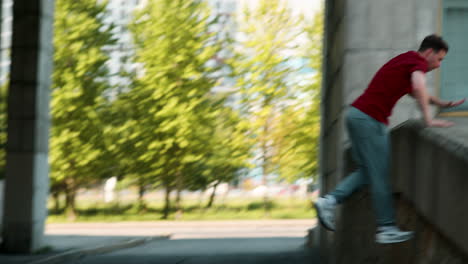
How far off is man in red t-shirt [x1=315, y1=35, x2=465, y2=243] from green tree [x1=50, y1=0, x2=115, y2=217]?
2289 centimetres

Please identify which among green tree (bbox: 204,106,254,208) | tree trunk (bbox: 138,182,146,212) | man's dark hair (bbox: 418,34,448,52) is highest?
man's dark hair (bbox: 418,34,448,52)

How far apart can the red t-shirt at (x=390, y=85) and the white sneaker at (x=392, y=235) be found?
0.78 metres

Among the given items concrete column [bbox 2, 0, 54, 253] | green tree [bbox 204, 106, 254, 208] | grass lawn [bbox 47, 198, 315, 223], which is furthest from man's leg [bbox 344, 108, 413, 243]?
green tree [bbox 204, 106, 254, 208]

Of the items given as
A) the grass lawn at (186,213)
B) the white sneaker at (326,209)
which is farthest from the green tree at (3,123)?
the grass lawn at (186,213)

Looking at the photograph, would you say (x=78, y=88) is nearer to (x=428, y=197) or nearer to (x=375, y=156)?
(x=375, y=156)

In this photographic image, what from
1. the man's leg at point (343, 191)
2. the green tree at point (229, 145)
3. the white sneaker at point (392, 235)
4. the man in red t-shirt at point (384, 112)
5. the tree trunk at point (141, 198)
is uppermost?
the man in red t-shirt at point (384, 112)

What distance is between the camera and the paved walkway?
1102cm

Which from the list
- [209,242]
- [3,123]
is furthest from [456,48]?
[209,242]

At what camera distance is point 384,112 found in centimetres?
A: 491

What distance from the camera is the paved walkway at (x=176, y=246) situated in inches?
434

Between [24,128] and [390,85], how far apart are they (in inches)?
317

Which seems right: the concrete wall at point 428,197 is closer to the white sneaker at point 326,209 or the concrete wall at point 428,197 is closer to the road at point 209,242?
the white sneaker at point 326,209

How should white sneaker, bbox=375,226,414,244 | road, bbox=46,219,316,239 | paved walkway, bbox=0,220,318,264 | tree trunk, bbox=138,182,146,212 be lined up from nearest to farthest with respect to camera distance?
white sneaker, bbox=375,226,414,244
paved walkway, bbox=0,220,318,264
road, bbox=46,219,316,239
tree trunk, bbox=138,182,146,212

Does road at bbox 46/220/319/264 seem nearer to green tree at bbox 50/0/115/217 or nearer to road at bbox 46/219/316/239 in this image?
road at bbox 46/219/316/239
